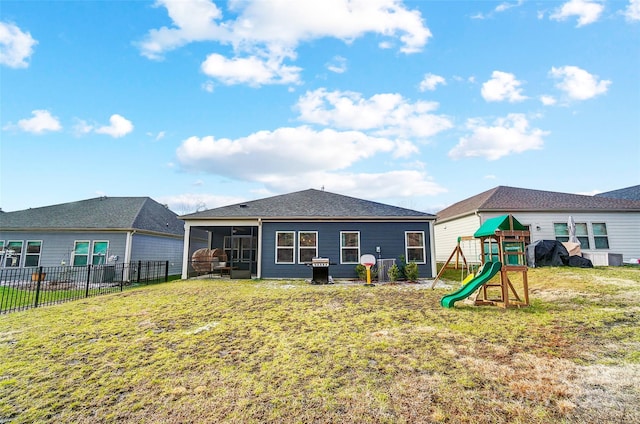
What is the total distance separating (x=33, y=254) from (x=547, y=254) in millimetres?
24973

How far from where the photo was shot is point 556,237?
14.8 metres

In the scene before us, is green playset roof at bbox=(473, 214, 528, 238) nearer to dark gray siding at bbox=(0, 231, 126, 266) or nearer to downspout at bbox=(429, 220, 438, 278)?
downspout at bbox=(429, 220, 438, 278)

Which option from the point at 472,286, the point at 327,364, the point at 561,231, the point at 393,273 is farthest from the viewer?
the point at 561,231

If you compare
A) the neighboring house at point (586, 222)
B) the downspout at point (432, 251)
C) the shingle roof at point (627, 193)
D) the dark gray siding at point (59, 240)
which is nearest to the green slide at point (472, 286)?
the downspout at point (432, 251)

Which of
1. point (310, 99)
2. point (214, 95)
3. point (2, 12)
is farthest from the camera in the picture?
point (214, 95)

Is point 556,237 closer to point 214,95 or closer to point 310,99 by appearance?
point 310,99

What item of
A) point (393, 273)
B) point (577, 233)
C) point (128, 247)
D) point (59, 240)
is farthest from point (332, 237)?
point (59, 240)

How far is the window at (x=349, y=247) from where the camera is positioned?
13.4 metres

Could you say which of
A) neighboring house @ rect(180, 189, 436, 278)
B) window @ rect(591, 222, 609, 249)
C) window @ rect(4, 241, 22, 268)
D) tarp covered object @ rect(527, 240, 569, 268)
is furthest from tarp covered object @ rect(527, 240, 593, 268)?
window @ rect(4, 241, 22, 268)

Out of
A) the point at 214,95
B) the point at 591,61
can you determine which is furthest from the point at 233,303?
the point at 591,61

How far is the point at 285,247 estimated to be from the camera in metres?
13.6

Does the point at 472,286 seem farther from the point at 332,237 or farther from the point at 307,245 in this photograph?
the point at 307,245

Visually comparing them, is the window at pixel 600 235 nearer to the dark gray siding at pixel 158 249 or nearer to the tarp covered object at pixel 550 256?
the tarp covered object at pixel 550 256

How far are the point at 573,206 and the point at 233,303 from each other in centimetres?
1701
